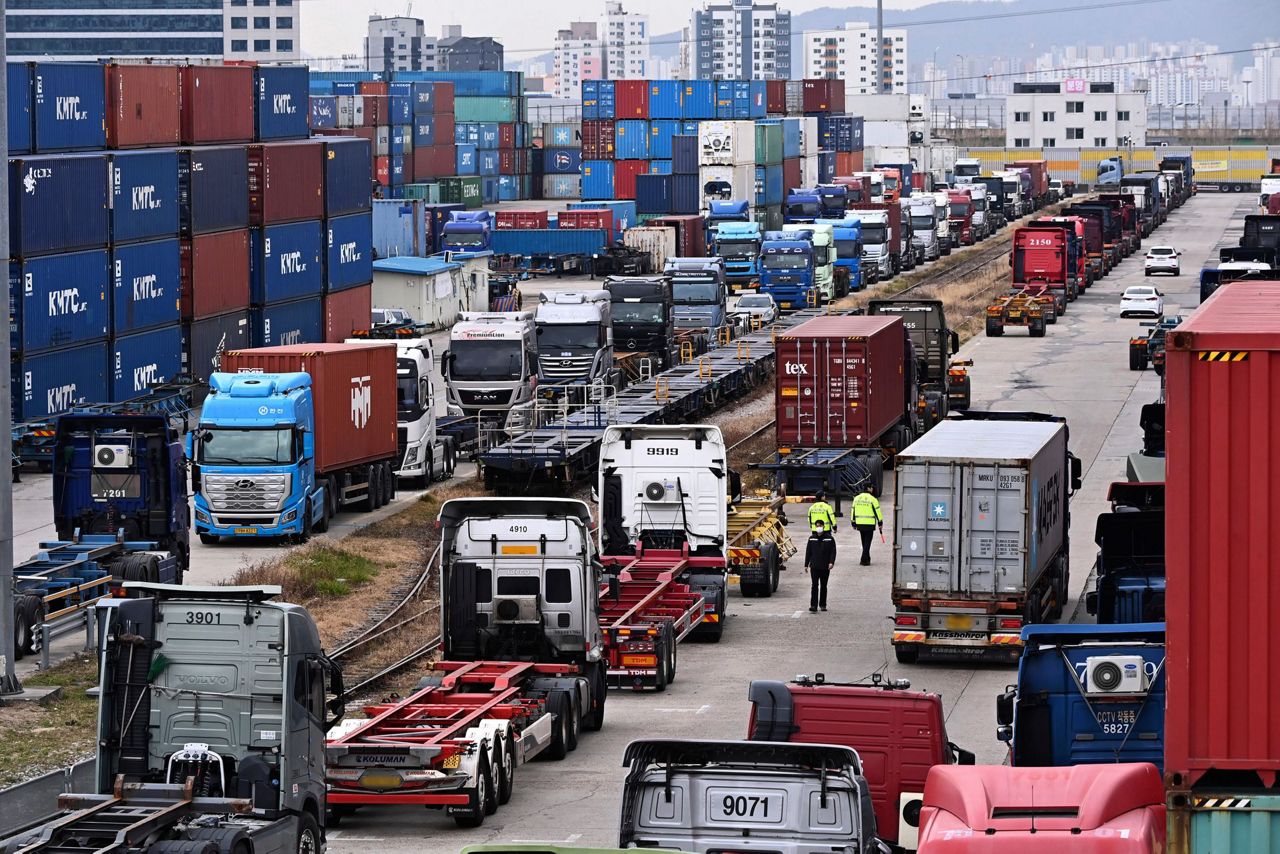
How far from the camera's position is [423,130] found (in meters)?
131

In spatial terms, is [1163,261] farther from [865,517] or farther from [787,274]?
[865,517]

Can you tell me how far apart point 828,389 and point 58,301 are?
59.3ft

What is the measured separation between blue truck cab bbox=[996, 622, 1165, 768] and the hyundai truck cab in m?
30.8

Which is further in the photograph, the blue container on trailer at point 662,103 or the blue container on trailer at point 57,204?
the blue container on trailer at point 662,103

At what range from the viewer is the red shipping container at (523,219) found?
349ft

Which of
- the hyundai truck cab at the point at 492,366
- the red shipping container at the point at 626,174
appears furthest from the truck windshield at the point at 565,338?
the red shipping container at the point at 626,174

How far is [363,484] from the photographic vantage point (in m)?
41.8

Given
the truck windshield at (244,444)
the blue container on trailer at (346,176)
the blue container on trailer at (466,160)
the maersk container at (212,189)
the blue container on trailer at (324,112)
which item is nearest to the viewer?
the truck windshield at (244,444)

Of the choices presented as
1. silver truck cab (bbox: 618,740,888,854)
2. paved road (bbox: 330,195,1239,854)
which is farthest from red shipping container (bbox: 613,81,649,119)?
silver truck cab (bbox: 618,740,888,854)

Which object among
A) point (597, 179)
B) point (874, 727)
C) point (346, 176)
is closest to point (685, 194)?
point (597, 179)

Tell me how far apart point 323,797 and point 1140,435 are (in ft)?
121

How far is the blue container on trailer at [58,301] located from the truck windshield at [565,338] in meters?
10.5

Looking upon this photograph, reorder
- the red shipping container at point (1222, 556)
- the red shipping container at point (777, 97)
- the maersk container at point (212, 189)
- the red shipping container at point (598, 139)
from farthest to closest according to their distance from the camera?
the red shipping container at point (777, 97), the red shipping container at point (598, 139), the maersk container at point (212, 189), the red shipping container at point (1222, 556)

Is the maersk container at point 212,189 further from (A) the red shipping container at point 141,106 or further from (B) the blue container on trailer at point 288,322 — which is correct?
(B) the blue container on trailer at point 288,322
